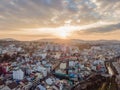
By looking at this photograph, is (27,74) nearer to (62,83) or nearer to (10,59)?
(62,83)

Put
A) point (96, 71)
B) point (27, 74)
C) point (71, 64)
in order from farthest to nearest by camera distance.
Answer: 1. point (71, 64)
2. point (96, 71)
3. point (27, 74)

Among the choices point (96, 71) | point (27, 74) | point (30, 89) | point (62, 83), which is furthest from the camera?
point (96, 71)

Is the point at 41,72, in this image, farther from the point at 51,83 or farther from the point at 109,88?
the point at 109,88

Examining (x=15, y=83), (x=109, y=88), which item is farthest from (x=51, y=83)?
(x=109, y=88)

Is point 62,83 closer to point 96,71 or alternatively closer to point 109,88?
point 109,88

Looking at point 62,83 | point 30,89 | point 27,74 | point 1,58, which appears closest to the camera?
point 30,89

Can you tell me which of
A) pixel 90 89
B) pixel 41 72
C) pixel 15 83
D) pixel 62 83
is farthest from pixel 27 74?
pixel 90 89

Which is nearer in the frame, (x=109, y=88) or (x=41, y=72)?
(x=109, y=88)

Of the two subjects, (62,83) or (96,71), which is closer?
(62,83)

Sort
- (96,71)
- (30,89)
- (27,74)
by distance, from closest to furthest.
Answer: (30,89) < (27,74) < (96,71)
